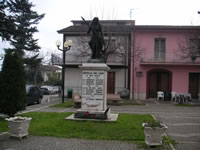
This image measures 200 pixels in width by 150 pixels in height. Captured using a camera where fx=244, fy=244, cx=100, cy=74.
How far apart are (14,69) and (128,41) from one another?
658 inches

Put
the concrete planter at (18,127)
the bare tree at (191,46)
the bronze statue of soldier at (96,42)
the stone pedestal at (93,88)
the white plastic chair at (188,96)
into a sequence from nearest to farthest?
the concrete planter at (18,127) < the stone pedestal at (93,88) < the bronze statue of soldier at (96,42) < the bare tree at (191,46) < the white plastic chair at (188,96)

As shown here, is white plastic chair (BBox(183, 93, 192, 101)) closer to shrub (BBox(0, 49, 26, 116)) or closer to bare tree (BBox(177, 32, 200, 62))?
bare tree (BBox(177, 32, 200, 62))

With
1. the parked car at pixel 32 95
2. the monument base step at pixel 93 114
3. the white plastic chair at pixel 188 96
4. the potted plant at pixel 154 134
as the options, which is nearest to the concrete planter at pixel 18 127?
the monument base step at pixel 93 114

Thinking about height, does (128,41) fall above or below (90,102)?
above

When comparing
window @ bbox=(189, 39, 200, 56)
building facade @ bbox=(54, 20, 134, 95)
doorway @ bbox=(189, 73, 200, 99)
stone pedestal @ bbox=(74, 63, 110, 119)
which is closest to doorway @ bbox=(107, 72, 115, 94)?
building facade @ bbox=(54, 20, 134, 95)

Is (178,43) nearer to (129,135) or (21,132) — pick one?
(129,135)

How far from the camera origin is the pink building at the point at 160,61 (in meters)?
24.3

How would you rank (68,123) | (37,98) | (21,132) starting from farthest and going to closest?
(37,98) → (68,123) → (21,132)

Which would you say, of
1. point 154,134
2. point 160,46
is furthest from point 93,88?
point 160,46

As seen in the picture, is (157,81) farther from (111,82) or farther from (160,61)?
(111,82)

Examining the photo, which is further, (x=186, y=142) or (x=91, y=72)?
(x=91, y=72)

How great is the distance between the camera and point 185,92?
24.6m

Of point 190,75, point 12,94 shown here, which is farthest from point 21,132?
point 190,75

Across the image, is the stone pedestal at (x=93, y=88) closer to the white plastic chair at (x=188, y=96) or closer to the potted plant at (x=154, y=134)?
the potted plant at (x=154, y=134)
